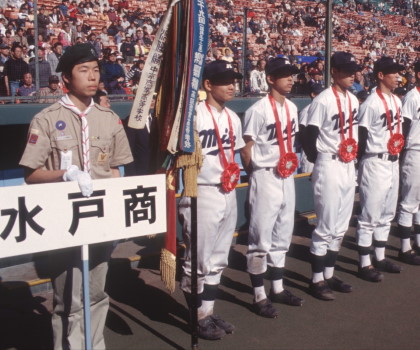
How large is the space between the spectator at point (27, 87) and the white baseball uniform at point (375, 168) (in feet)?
12.0

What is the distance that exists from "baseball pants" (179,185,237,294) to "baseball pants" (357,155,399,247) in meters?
1.96

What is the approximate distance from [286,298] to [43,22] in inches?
167

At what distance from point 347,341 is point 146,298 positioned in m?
2.06

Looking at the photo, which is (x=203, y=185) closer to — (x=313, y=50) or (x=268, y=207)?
(x=268, y=207)

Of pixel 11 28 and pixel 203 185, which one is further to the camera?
pixel 11 28

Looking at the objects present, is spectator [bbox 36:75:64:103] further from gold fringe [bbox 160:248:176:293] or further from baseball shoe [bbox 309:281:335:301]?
baseball shoe [bbox 309:281:335:301]

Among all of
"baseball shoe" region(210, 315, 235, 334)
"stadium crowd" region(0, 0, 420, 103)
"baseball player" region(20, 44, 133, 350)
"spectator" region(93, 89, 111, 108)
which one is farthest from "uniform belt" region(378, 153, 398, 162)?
"stadium crowd" region(0, 0, 420, 103)

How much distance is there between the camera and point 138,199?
143 inches

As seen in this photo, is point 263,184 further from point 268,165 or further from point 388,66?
point 388,66

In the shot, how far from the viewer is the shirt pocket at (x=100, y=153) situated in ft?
12.6

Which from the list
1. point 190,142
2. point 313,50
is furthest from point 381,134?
point 313,50

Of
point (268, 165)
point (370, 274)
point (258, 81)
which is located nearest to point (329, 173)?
point (268, 165)

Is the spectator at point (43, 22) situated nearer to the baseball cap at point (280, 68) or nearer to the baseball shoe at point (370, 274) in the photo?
the baseball cap at point (280, 68)

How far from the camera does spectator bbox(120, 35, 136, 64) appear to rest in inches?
336
